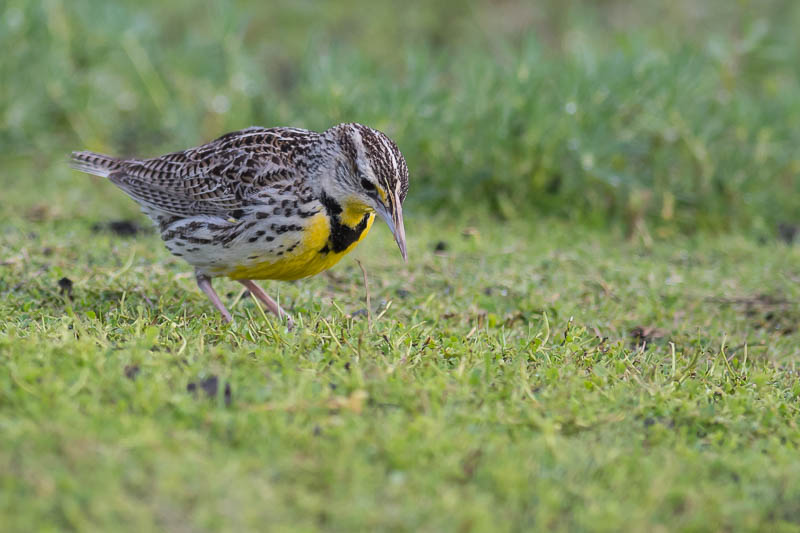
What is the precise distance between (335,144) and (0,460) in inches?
111

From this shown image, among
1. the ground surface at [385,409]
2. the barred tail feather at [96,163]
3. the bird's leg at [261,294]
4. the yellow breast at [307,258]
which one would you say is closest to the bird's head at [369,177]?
the yellow breast at [307,258]

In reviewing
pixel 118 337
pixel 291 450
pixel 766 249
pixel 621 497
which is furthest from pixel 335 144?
pixel 766 249

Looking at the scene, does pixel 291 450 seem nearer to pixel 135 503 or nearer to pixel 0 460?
pixel 135 503

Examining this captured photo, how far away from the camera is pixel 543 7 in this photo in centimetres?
1369

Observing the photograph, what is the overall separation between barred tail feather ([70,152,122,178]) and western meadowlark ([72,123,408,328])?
0.73m

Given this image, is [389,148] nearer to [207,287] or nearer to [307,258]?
[307,258]

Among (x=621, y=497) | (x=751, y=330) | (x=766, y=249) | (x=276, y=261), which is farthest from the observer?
(x=766, y=249)

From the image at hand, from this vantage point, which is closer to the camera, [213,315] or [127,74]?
[213,315]

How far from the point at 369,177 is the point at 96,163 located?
2418 mm

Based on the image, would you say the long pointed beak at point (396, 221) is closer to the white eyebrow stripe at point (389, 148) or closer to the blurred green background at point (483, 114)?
the white eyebrow stripe at point (389, 148)

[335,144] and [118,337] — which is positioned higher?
[335,144]

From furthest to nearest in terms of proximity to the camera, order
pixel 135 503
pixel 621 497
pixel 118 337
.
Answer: pixel 118 337, pixel 621 497, pixel 135 503

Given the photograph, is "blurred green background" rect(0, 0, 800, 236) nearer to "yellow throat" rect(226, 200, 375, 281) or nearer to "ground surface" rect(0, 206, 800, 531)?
"ground surface" rect(0, 206, 800, 531)

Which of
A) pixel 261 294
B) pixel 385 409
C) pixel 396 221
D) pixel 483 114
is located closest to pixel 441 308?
pixel 396 221
